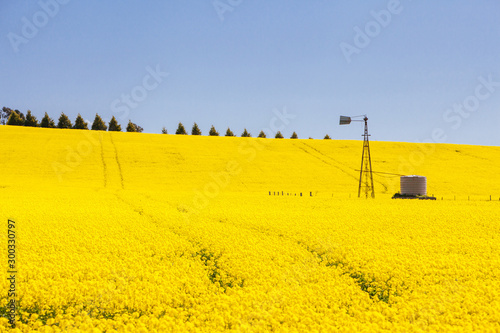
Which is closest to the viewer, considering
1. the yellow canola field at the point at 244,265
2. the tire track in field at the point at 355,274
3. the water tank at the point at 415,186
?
the yellow canola field at the point at 244,265

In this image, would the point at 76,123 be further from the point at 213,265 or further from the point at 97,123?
the point at 213,265

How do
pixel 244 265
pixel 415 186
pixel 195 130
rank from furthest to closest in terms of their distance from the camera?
pixel 195 130 < pixel 415 186 < pixel 244 265

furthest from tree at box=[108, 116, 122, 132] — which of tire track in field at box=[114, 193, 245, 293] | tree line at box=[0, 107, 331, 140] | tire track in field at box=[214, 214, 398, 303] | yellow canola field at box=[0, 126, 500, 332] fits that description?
tire track in field at box=[214, 214, 398, 303]

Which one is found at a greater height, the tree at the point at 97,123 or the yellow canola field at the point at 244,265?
the tree at the point at 97,123

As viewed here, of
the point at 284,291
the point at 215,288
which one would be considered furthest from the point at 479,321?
the point at 215,288

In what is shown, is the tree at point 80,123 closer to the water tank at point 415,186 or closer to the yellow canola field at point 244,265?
the yellow canola field at point 244,265

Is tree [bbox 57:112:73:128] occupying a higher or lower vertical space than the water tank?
higher

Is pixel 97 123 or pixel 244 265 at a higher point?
pixel 97 123

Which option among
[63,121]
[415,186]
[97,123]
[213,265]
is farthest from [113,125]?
[213,265]

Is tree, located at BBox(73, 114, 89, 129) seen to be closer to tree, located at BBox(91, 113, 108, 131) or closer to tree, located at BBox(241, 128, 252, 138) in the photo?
tree, located at BBox(91, 113, 108, 131)

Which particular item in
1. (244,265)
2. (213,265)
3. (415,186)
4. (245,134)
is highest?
(245,134)

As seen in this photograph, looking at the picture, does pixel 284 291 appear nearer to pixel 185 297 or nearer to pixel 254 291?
pixel 254 291

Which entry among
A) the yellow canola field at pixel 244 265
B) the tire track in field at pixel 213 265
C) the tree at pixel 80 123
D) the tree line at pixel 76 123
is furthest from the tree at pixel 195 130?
the tire track in field at pixel 213 265

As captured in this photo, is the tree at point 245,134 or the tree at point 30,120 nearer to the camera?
the tree at point 30,120
